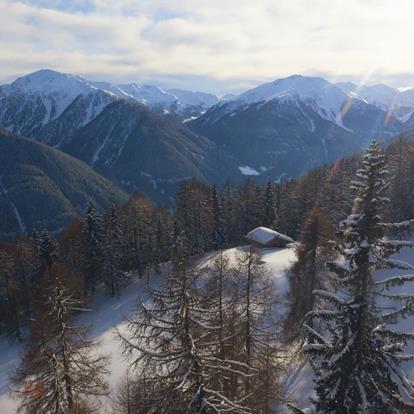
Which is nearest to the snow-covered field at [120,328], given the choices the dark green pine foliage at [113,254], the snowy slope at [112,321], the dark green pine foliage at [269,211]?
the snowy slope at [112,321]

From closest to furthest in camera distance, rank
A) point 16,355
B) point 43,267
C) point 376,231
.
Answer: point 376,231 < point 16,355 < point 43,267

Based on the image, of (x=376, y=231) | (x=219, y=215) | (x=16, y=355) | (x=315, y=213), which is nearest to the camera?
(x=376, y=231)

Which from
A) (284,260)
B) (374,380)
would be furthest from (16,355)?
(374,380)

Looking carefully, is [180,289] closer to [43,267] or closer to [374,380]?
[374,380]

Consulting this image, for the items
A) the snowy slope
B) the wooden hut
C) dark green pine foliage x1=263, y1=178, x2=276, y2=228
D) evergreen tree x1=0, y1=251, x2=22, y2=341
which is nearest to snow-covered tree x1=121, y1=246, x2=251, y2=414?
the snowy slope

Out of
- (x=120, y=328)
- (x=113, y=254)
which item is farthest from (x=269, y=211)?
(x=120, y=328)

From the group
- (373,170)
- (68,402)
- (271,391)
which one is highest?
(373,170)

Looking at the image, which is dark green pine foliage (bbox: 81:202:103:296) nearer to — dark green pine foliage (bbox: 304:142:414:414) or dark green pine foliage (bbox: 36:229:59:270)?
dark green pine foliage (bbox: 36:229:59:270)

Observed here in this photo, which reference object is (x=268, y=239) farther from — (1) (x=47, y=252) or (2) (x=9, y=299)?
(2) (x=9, y=299)
